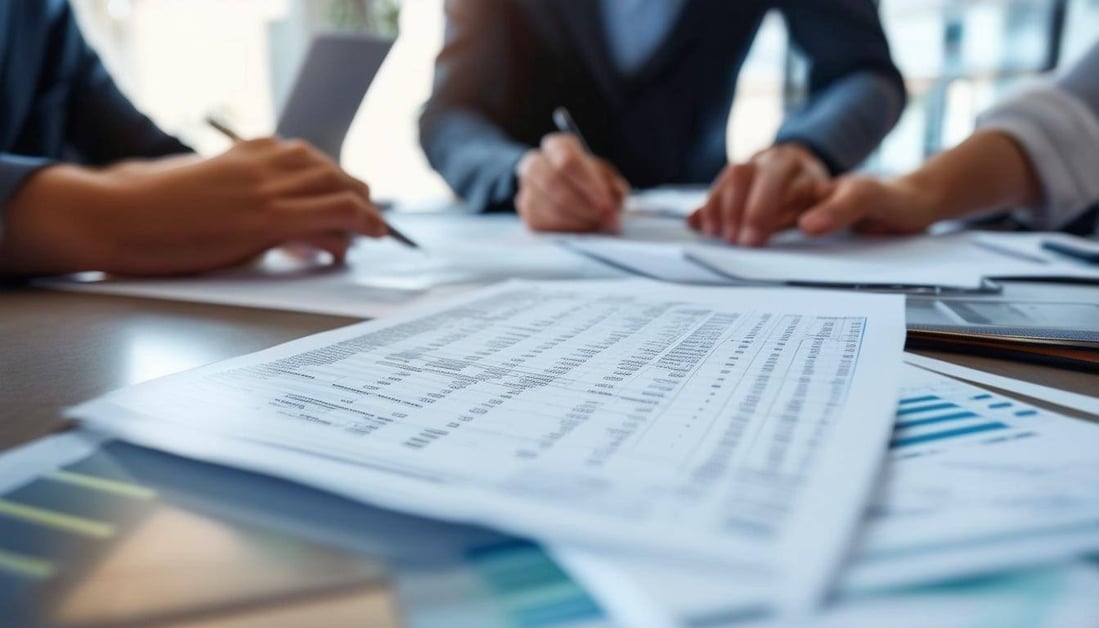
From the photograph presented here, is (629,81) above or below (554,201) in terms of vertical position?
above

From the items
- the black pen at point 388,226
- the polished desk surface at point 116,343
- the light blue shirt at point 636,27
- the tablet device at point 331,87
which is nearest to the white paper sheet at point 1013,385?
the polished desk surface at point 116,343

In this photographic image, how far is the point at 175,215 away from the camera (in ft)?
1.47

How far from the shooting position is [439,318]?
0.33 meters

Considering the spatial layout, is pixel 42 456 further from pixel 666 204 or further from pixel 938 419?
pixel 666 204

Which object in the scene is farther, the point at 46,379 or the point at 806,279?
the point at 806,279

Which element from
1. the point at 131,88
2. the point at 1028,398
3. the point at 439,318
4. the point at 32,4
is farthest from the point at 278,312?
the point at 131,88

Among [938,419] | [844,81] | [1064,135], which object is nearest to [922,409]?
[938,419]

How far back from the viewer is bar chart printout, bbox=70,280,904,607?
0.45 ft

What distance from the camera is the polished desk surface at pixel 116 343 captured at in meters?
0.24

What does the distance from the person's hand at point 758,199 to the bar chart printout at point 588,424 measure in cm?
27

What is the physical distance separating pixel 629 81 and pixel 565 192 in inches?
20.6

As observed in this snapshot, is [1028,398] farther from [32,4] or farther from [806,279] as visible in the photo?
[32,4]

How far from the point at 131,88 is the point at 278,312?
9.56 ft

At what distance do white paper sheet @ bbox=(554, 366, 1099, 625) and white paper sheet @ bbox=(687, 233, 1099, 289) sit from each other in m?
0.23
